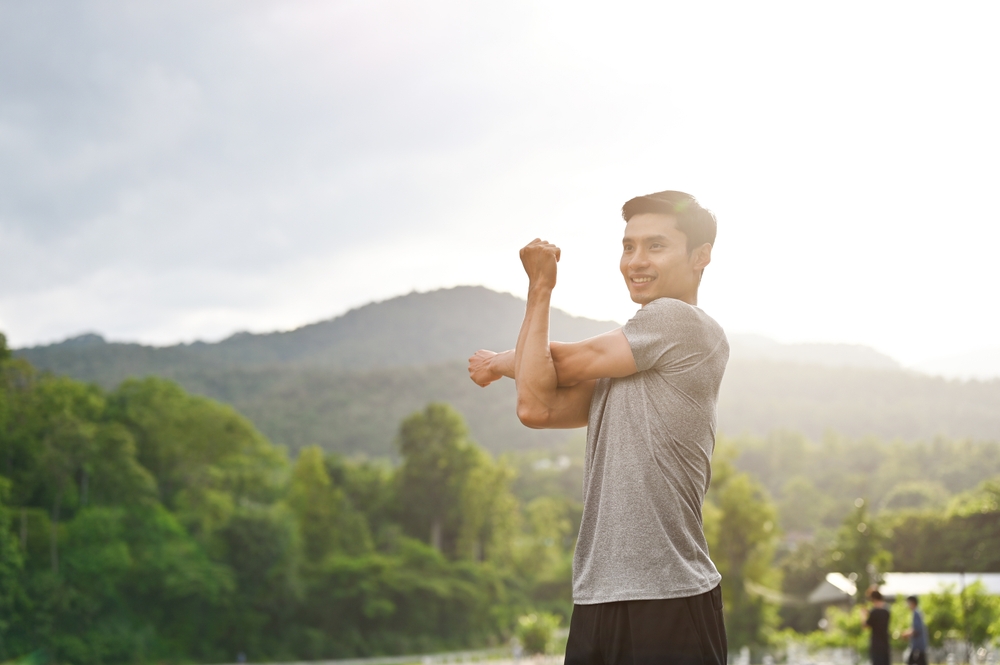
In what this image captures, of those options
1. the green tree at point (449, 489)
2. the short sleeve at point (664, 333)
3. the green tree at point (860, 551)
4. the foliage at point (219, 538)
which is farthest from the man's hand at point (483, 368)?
the green tree at point (449, 489)

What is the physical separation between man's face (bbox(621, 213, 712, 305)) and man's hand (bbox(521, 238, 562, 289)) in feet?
0.69

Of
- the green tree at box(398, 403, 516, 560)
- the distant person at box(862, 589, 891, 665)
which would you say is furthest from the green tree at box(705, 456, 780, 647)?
the green tree at box(398, 403, 516, 560)

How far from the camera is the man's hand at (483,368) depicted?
7.22 ft

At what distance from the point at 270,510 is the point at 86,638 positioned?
8496 mm

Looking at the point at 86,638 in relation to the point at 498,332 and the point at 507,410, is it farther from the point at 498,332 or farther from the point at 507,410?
the point at 498,332

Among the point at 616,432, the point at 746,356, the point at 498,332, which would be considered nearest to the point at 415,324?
the point at 498,332

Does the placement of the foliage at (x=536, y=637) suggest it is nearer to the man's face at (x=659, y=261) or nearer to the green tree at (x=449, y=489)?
the green tree at (x=449, y=489)

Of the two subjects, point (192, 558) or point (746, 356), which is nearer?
point (192, 558)

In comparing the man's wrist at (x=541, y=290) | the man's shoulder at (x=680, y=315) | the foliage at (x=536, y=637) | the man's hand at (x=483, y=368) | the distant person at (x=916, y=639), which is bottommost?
the foliage at (x=536, y=637)

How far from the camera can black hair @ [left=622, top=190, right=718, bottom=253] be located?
2.04 metres

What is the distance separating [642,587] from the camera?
1825 mm

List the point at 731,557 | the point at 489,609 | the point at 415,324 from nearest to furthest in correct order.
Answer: the point at 731,557 < the point at 489,609 < the point at 415,324

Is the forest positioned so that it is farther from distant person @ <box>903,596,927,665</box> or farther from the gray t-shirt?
the gray t-shirt

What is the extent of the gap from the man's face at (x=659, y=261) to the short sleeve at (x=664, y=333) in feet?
0.31
